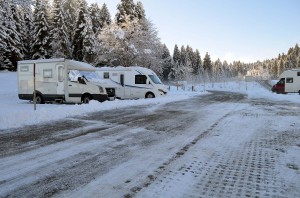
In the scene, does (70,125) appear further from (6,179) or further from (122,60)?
(122,60)

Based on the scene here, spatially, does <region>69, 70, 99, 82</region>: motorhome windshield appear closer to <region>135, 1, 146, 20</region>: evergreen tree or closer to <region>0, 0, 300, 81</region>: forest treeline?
<region>0, 0, 300, 81</region>: forest treeline

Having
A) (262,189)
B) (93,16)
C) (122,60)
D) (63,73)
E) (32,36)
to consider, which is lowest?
(262,189)

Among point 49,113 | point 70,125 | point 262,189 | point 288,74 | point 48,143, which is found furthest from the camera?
point 288,74

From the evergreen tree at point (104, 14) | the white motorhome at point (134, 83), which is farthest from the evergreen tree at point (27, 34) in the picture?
the white motorhome at point (134, 83)

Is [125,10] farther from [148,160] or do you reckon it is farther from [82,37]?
[148,160]

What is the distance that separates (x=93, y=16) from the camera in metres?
56.4

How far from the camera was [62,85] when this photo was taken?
693 inches

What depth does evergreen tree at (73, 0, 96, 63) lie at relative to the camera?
1770 inches

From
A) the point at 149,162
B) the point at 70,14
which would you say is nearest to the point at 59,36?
the point at 70,14

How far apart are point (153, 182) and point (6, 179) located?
2031 millimetres

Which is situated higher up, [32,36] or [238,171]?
[32,36]

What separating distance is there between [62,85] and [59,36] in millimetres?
31599

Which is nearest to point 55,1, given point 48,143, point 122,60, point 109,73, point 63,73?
point 122,60

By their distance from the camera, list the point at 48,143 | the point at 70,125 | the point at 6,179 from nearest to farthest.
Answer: the point at 6,179
the point at 48,143
the point at 70,125
